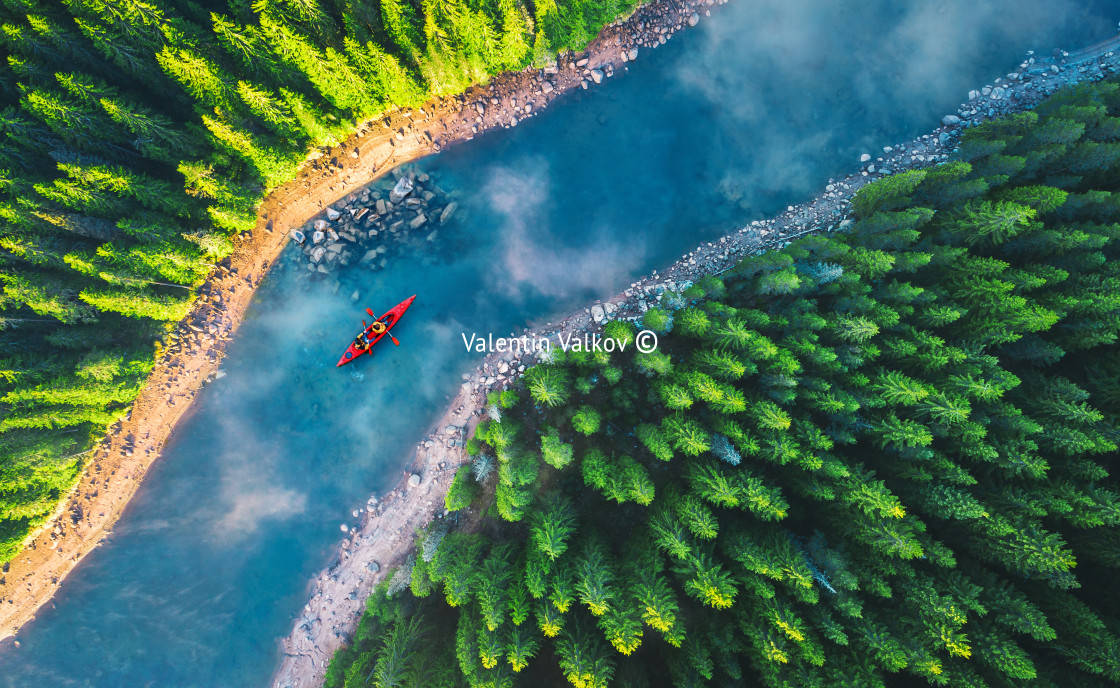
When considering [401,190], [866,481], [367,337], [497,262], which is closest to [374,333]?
[367,337]

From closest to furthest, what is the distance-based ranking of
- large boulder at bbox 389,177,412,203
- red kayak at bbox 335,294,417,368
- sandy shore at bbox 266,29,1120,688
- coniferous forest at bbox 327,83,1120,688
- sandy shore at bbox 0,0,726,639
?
coniferous forest at bbox 327,83,1120,688 < sandy shore at bbox 0,0,726,639 < sandy shore at bbox 266,29,1120,688 < red kayak at bbox 335,294,417,368 < large boulder at bbox 389,177,412,203

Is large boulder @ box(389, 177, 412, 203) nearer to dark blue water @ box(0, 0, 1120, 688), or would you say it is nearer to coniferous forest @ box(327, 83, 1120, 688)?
dark blue water @ box(0, 0, 1120, 688)

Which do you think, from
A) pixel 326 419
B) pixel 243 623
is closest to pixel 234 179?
pixel 326 419

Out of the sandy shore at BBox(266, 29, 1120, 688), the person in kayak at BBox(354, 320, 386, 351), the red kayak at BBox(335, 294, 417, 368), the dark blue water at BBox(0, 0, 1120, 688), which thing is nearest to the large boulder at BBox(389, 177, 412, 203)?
the dark blue water at BBox(0, 0, 1120, 688)

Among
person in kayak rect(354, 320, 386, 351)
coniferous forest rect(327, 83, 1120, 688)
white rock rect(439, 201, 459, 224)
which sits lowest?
coniferous forest rect(327, 83, 1120, 688)

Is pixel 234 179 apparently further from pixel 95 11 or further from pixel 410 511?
pixel 410 511

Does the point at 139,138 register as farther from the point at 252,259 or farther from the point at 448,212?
the point at 448,212

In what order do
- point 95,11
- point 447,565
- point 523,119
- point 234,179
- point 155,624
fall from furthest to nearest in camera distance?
1. point 523,119
2. point 155,624
3. point 234,179
4. point 447,565
5. point 95,11
